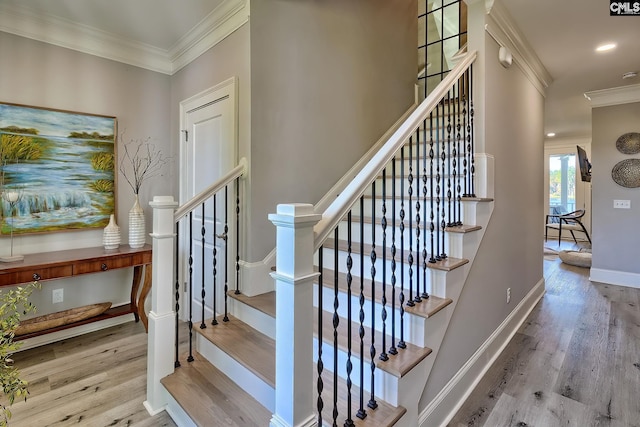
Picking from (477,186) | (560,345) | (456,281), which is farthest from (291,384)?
(560,345)

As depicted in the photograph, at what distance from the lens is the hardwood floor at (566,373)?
184cm

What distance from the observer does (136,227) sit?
293 cm

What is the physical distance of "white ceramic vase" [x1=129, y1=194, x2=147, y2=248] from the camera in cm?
291

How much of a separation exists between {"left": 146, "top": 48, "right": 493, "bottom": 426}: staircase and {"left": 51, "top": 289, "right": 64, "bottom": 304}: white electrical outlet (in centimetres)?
140

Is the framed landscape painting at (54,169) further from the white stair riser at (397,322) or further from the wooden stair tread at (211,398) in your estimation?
the white stair riser at (397,322)

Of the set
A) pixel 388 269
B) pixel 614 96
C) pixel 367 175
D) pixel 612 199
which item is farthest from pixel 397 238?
pixel 614 96

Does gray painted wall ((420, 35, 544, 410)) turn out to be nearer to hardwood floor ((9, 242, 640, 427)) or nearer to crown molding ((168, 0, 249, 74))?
hardwood floor ((9, 242, 640, 427))

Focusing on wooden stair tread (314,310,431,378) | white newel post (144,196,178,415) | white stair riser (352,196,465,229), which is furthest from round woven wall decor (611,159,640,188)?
white newel post (144,196,178,415)

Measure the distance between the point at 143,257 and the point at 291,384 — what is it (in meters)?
2.29

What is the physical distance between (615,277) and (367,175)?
4.85 m

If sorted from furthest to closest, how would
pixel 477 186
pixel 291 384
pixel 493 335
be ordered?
pixel 493 335, pixel 477 186, pixel 291 384

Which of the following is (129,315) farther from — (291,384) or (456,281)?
(456,281)

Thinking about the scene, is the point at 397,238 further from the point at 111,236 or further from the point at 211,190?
the point at 111,236

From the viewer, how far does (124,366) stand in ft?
7.80
